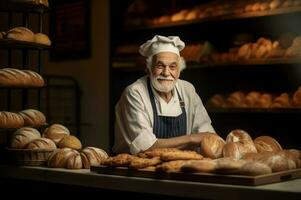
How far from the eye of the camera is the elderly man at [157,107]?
318 cm

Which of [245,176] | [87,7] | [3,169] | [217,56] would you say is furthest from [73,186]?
[87,7]

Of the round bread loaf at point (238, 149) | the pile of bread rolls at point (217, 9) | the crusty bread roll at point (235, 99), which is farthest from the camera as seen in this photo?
the crusty bread roll at point (235, 99)

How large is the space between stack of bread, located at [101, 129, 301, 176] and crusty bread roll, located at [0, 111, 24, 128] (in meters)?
0.73

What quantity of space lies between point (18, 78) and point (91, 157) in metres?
0.74

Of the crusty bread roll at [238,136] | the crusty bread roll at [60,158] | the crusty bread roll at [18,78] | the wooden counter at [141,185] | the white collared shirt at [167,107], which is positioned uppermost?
the crusty bread roll at [18,78]

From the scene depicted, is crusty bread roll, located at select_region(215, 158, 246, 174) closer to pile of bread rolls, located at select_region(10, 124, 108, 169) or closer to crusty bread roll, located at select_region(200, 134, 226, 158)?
crusty bread roll, located at select_region(200, 134, 226, 158)

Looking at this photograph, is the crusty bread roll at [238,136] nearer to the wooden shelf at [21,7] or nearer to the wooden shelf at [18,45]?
the wooden shelf at [18,45]

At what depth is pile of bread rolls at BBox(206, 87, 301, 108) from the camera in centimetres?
416

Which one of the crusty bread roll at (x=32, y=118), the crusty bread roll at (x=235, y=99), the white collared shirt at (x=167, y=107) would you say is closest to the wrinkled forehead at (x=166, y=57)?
the white collared shirt at (x=167, y=107)

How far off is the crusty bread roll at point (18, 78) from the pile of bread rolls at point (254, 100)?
1.84 meters

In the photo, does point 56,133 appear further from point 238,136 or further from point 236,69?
point 236,69

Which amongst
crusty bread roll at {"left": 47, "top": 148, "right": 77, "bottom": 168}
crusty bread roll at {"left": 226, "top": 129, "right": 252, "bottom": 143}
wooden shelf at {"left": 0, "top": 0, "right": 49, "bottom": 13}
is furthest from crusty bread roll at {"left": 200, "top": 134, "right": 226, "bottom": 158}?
wooden shelf at {"left": 0, "top": 0, "right": 49, "bottom": 13}

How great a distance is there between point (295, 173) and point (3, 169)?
146cm

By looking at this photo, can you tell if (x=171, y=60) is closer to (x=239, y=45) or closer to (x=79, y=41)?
(x=239, y=45)
